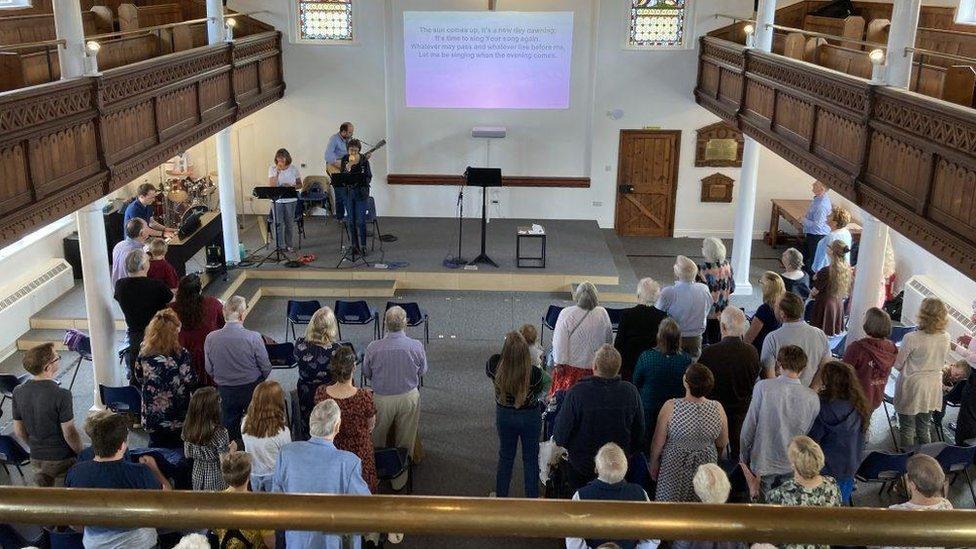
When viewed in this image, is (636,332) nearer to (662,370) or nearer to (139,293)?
(662,370)

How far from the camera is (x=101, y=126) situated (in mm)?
7652

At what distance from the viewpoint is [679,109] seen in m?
14.9

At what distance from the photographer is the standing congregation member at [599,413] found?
5.32 metres

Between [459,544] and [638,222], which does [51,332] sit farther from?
[638,222]

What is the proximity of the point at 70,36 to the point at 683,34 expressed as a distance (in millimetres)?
10269

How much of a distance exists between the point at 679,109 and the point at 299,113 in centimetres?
662

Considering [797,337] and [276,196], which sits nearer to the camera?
[797,337]

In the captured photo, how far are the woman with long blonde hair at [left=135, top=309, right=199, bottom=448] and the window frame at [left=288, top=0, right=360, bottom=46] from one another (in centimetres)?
930

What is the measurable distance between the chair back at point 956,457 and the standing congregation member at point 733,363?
1.46m

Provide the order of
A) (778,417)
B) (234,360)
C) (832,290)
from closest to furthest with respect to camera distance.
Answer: (778,417) → (234,360) → (832,290)

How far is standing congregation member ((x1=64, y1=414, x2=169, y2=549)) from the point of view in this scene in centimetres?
450

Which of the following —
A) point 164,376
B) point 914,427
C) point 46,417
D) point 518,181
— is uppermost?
point 164,376

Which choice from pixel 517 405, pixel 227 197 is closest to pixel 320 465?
pixel 517 405

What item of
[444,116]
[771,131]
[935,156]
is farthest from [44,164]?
[444,116]
